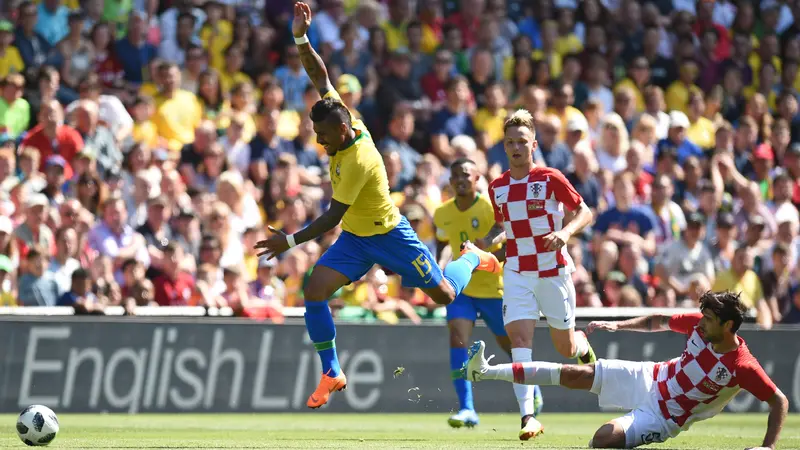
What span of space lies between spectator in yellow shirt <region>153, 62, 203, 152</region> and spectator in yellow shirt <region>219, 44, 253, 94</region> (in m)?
1.03

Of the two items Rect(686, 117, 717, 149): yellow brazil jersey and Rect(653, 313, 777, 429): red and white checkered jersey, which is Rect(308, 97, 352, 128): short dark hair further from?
Rect(686, 117, 717, 149): yellow brazil jersey

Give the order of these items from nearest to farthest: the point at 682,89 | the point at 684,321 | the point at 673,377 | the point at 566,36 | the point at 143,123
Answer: the point at 684,321 → the point at 673,377 → the point at 143,123 → the point at 566,36 → the point at 682,89

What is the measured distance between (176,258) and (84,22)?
178 inches

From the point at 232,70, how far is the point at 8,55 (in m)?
3.09

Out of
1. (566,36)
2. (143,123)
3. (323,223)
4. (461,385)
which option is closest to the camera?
(323,223)

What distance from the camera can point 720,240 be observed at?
1892 cm

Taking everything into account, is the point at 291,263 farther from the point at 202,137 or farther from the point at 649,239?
the point at 649,239

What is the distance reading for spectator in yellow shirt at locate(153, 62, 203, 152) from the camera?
716 inches

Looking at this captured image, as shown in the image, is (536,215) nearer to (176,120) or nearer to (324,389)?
(324,389)

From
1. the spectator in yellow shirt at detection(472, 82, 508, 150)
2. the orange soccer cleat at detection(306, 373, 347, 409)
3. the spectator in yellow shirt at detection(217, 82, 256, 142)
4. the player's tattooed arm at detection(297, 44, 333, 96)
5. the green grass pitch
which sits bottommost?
the green grass pitch

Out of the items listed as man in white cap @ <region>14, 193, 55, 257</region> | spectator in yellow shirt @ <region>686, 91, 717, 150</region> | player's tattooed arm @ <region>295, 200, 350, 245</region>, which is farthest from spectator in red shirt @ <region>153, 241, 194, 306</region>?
spectator in yellow shirt @ <region>686, 91, 717, 150</region>

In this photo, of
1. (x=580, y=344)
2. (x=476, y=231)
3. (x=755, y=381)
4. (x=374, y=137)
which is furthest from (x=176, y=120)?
(x=755, y=381)

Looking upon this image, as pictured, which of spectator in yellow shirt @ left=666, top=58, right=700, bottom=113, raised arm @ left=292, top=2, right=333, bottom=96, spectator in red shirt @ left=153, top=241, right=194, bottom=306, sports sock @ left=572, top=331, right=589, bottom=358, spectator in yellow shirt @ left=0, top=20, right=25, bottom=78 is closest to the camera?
raised arm @ left=292, top=2, right=333, bottom=96

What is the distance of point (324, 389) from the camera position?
35.9ft
